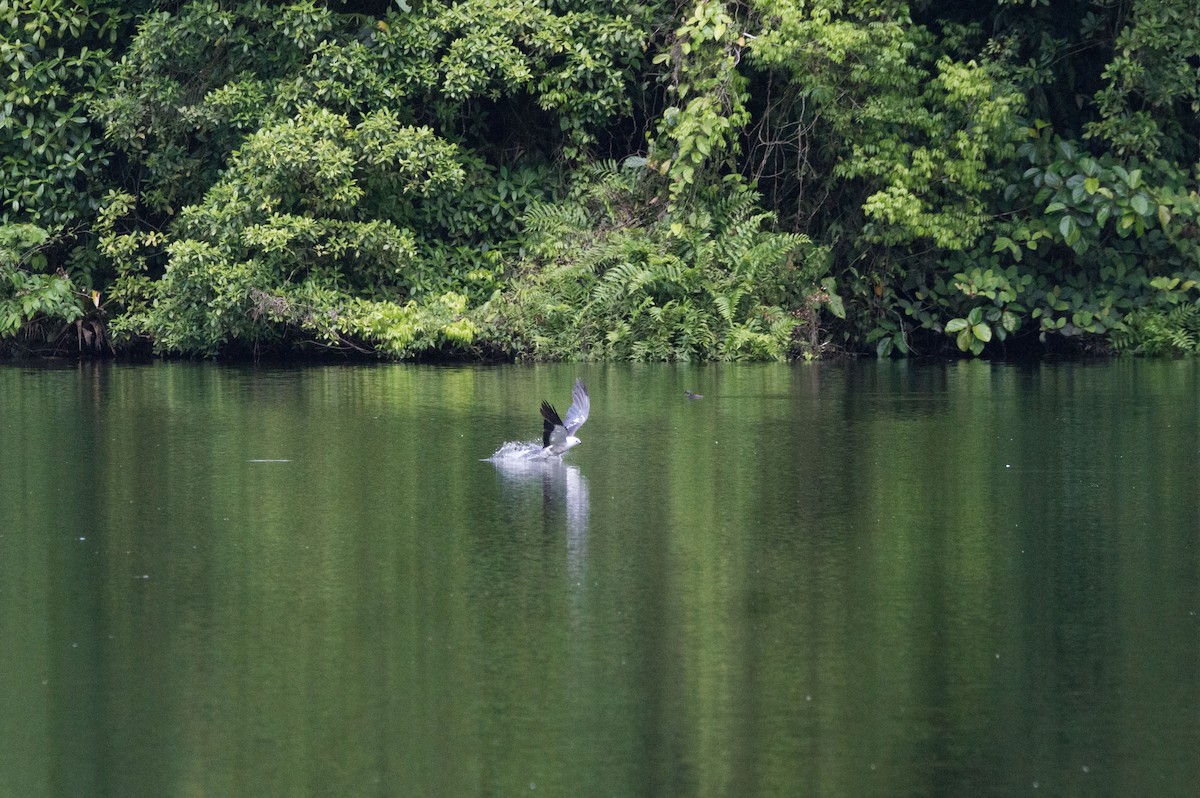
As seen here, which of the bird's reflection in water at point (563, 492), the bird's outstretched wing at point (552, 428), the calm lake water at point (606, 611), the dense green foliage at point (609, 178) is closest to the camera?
the calm lake water at point (606, 611)

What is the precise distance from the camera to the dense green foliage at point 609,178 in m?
20.8

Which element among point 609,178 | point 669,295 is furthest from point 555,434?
point 609,178

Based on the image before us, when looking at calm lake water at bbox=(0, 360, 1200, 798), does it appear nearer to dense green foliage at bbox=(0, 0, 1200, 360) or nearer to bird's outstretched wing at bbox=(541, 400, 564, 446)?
bird's outstretched wing at bbox=(541, 400, 564, 446)

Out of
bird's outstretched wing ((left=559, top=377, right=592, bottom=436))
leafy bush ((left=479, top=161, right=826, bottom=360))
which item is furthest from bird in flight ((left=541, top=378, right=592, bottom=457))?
leafy bush ((left=479, top=161, right=826, bottom=360))

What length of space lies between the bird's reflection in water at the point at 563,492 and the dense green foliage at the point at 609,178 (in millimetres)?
9513

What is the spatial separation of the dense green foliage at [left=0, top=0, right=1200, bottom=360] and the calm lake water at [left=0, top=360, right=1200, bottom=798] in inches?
320

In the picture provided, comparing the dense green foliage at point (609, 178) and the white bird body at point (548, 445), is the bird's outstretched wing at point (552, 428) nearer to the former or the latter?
the white bird body at point (548, 445)

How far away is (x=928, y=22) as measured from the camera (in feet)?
74.9

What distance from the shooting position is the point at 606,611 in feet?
22.4

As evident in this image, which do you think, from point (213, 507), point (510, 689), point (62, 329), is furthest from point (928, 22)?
point (510, 689)

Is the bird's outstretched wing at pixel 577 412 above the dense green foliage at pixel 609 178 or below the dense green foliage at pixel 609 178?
below

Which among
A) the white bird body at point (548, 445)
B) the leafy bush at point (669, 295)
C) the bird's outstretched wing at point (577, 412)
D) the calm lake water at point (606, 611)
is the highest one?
the leafy bush at point (669, 295)

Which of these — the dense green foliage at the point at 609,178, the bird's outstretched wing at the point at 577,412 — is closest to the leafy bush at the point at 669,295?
the dense green foliage at the point at 609,178

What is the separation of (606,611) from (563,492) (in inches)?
127
